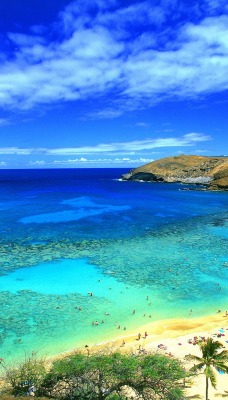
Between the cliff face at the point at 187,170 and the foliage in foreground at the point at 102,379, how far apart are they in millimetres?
107882

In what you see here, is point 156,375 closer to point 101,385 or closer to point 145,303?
point 101,385

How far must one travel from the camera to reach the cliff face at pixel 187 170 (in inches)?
4998

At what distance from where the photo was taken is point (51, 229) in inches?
2126

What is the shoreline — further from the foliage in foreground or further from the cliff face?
the cliff face

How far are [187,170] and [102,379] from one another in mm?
133525

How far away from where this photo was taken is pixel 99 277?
3275 cm

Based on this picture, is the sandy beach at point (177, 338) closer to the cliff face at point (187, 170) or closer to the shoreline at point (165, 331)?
the shoreline at point (165, 331)

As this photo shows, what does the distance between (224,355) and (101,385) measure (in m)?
5.90

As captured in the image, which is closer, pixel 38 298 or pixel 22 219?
pixel 38 298

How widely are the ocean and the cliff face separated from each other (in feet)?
226

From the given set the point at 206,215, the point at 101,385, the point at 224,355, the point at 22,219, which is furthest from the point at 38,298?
the point at 206,215

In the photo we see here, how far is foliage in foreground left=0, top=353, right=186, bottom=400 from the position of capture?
14523 millimetres

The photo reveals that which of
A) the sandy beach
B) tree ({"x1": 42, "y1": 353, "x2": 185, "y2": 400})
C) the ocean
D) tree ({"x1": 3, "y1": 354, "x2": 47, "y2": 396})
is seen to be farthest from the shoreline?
tree ({"x1": 42, "y1": 353, "x2": 185, "y2": 400})

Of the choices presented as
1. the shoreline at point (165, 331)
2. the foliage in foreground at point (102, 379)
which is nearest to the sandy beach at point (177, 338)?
the shoreline at point (165, 331)
